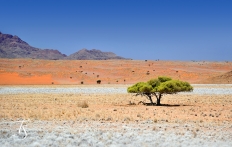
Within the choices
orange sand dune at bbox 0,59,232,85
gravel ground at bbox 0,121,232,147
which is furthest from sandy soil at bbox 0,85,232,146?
orange sand dune at bbox 0,59,232,85

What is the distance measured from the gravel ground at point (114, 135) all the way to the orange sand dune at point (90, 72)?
59.7m

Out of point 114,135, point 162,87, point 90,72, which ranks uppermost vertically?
point 90,72

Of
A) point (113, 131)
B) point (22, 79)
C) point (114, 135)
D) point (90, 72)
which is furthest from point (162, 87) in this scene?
point (90, 72)

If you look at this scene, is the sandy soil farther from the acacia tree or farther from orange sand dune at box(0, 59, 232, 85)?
orange sand dune at box(0, 59, 232, 85)

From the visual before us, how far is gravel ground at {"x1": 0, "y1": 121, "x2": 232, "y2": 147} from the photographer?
11.1 m

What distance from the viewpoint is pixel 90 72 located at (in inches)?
3455

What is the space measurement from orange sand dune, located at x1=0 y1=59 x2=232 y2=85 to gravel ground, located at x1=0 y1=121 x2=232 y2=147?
59731 mm

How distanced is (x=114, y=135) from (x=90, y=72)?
249ft

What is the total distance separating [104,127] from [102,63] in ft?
297

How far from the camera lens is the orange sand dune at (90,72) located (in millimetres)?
76938

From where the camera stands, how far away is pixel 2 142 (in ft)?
36.4

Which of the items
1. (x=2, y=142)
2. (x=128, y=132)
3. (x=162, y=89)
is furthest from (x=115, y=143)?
(x=162, y=89)

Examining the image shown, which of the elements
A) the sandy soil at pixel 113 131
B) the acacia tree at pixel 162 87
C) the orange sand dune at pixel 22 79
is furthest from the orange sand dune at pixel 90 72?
the sandy soil at pixel 113 131

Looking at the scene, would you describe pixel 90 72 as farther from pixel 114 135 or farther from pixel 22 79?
pixel 114 135
